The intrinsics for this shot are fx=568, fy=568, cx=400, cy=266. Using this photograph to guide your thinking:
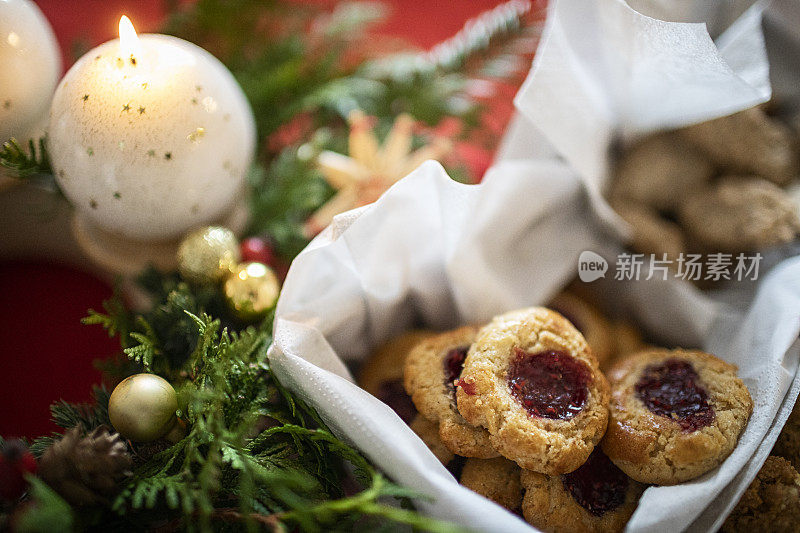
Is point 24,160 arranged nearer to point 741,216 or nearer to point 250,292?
point 250,292

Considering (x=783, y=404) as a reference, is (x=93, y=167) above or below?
above

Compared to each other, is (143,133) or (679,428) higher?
(143,133)

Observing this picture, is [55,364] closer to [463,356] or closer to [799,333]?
[463,356]

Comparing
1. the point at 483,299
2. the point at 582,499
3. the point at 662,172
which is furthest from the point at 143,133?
the point at 662,172

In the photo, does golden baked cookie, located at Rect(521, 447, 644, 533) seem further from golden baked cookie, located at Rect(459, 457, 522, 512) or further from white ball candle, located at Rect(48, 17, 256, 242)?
white ball candle, located at Rect(48, 17, 256, 242)

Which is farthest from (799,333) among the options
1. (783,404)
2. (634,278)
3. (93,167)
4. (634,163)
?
(93,167)

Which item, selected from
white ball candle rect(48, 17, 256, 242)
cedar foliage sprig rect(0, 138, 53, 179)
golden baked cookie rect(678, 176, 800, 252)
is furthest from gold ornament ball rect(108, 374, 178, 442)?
golden baked cookie rect(678, 176, 800, 252)

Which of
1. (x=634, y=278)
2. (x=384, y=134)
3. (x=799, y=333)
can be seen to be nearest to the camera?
(x=799, y=333)
